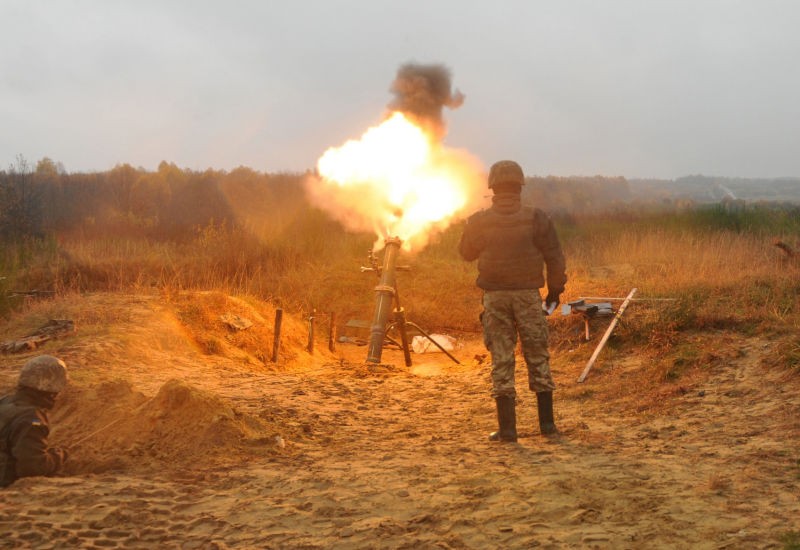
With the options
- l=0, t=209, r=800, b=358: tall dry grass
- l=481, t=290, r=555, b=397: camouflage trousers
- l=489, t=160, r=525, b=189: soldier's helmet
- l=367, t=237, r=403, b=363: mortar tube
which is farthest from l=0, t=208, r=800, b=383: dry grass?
l=489, t=160, r=525, b=189: soldier's helmet

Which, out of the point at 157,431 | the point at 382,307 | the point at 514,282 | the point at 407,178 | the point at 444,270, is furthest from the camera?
the point at 444,270

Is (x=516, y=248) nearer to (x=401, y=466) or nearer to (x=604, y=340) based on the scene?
(x=401, y=466)

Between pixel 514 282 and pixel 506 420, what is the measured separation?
3.75ft

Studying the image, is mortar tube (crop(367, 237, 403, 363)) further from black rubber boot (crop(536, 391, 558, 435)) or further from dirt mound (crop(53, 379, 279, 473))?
black rubber boot (crop(536, 391, 558, 435))

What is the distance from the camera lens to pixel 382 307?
416 inches

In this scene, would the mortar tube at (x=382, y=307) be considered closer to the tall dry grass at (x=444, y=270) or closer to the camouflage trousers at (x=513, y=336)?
the tall dry grass at (x=444, y=270)

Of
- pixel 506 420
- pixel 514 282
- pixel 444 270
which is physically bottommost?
pixel 506 420

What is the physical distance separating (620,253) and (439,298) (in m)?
4.81

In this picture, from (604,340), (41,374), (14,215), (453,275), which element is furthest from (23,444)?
(14,215)

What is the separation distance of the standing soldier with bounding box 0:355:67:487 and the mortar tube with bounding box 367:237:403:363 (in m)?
5.46

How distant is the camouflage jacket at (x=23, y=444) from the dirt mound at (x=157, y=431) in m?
0.34

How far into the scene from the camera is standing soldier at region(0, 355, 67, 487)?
5.06 m

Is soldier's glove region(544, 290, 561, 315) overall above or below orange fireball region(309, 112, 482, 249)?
below

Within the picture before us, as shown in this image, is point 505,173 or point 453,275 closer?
point 505,173
